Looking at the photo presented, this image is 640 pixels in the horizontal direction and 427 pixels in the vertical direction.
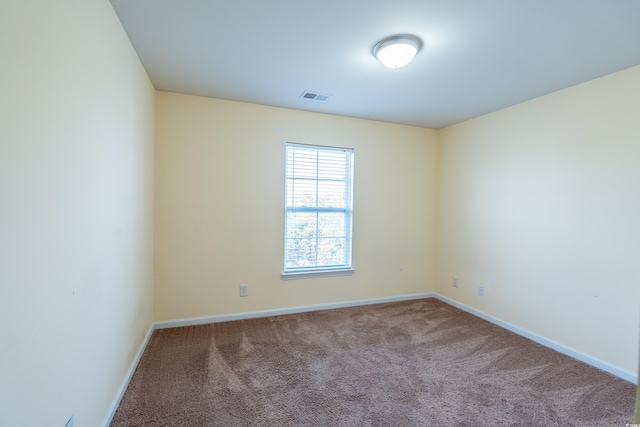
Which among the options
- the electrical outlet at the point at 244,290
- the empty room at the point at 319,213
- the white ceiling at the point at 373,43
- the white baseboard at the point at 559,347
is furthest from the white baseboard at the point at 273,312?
the white ceiling at the point at 373,43

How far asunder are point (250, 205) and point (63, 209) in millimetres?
2101

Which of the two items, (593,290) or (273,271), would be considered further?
(273,271)

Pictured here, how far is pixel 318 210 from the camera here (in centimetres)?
362

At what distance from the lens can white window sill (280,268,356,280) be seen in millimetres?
3467

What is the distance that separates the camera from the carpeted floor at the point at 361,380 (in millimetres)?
1807

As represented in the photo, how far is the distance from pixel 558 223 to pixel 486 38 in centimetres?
193

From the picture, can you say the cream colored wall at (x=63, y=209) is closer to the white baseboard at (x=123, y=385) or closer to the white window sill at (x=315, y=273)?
the white baseboard at (x=123, y=385)

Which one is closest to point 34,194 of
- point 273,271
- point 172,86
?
point 172,86

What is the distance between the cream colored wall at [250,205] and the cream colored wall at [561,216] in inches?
36.7

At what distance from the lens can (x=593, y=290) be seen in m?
2.47

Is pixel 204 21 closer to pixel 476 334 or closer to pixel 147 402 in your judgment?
pixel 147 402

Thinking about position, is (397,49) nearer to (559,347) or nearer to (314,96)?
(314,96)

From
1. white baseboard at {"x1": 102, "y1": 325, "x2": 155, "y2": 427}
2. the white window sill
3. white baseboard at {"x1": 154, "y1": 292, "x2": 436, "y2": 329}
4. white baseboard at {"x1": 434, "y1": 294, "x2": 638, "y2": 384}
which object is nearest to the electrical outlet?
white baseboard at {"x1": 154, "y1": 292, "x2": 436, "y2": 329}

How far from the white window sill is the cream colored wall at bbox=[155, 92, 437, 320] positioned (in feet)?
0.22
